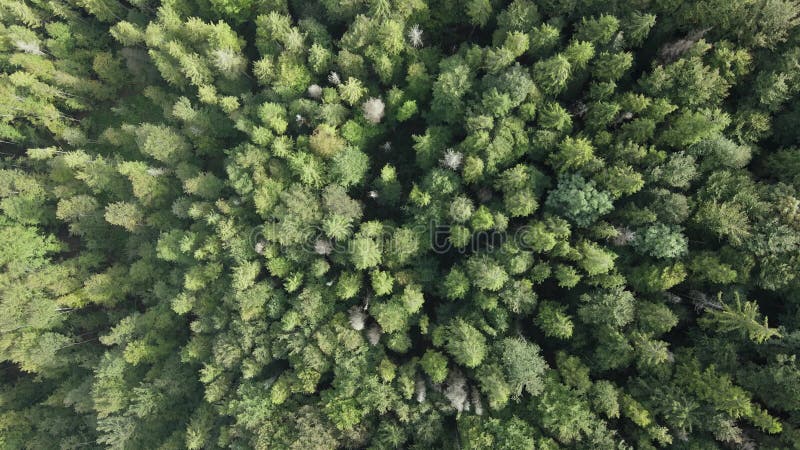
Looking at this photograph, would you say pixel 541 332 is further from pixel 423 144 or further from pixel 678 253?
pixel 423 144

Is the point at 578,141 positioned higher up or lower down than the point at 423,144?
lower down

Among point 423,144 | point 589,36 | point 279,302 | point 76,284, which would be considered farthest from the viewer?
point 76,284

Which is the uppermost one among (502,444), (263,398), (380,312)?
(380,312)

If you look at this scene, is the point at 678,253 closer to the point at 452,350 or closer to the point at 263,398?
the point at 452,350

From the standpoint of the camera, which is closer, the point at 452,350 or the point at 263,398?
the point at 452,350

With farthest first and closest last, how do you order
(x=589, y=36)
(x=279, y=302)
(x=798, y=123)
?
(x=279, y=302) → (x=589, y=36) → (x=798, y=123)

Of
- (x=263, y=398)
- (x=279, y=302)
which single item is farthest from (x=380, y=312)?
(x=263, y=398)
